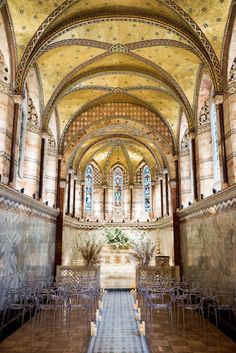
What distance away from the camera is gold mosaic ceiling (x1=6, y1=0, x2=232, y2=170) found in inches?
384

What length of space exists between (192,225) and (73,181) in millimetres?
9509

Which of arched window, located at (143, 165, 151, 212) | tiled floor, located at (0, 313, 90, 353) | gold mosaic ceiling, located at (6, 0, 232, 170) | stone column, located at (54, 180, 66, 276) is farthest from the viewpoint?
arched window, located at (143, 165, 151, 212)

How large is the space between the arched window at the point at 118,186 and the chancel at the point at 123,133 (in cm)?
478

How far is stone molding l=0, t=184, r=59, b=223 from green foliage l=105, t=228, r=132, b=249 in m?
6.93

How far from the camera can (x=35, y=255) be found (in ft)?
37.9

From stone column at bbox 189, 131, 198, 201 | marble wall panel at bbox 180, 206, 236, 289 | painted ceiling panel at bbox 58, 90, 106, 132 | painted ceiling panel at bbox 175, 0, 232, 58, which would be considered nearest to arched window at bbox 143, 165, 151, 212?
painted ceiling panel at bbox 58, 90, 106, 132

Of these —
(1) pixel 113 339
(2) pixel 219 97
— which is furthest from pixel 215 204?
(1) pixel 113 339

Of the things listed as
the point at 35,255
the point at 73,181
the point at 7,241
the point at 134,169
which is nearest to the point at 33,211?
the point at 35,255

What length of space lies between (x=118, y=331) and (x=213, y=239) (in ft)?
13.4

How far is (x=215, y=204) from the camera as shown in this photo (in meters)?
9.92

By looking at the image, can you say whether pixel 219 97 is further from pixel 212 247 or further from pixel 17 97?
pixel 17 97

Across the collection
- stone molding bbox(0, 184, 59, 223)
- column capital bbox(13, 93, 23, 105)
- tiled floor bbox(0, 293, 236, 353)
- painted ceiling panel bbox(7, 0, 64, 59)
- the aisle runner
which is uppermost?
painted ceiling panel bbox(7, 0, 64, 59)

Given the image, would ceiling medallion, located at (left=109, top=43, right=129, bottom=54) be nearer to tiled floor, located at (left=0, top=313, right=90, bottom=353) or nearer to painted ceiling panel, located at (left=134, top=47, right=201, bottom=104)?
Result: painted ceiling panel, located at (left=134, top=47, right=201, bottom=104)

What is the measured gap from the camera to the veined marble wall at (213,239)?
852 cm
